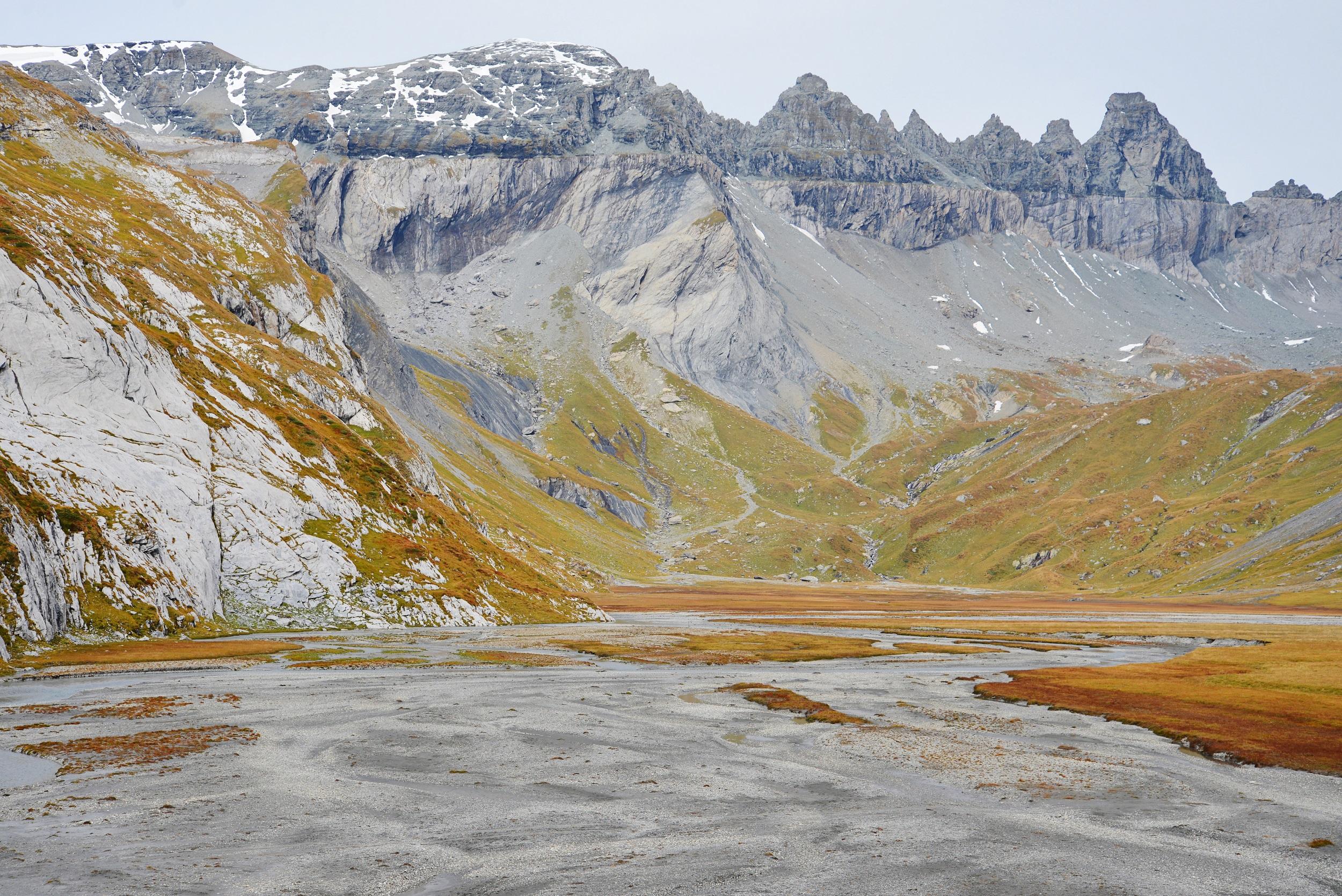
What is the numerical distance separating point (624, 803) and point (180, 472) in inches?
2612

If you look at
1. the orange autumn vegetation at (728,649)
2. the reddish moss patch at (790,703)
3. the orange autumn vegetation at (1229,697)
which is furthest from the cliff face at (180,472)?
the orange autumn vegetation at (1229,697)

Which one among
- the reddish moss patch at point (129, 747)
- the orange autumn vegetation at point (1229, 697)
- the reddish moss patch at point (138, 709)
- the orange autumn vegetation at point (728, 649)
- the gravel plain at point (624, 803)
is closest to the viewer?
the gravel plain at point (624, 803)

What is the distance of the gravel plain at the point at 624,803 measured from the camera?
23250 mm

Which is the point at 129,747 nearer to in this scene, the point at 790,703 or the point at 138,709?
the point at 138,709

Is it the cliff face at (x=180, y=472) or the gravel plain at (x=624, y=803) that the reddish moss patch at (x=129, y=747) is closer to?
the gravel plain at (x=624, y=803)

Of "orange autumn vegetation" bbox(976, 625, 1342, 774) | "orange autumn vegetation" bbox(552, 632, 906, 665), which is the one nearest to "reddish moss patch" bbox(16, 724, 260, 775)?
"orange autumn vegetation" bbox(552, 632, 906, 665)

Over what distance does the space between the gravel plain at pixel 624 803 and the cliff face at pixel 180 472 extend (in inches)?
770

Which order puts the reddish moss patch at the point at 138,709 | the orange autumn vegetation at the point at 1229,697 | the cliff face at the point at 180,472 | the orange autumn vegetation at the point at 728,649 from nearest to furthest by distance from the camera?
the reddish moss patch at the point at 138,709
the orange autumn vegetation at the point at 1229,697
the cliff face at the point at 180,472
the orange autumn vegetation at the point at 728,649

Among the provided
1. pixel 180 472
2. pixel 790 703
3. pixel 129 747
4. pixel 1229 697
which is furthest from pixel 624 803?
pixel 180 472

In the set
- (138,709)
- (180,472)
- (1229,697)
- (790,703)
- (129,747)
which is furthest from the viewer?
(180,472)

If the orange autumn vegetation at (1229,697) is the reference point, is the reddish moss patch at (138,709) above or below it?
above

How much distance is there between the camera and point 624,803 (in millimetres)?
30734

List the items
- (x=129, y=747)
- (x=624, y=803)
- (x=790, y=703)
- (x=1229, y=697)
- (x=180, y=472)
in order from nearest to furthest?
(x=624, y=803)
(x=129, y=747)
(x=790, y=703)
(x=1229, y=697)
(x=180, y=472)

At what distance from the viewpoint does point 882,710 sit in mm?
52156
